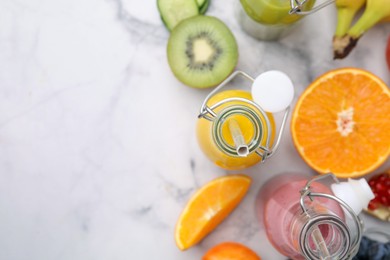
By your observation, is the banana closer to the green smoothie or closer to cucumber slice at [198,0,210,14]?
the green smoothie

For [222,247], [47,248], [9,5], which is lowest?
[47,248]

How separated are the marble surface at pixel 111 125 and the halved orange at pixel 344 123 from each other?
7 centimetres

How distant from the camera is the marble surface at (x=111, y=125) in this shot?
37.5 inches

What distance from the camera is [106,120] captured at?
0.96 meters

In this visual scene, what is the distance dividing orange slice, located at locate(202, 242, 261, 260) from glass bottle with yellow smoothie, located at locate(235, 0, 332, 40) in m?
0.38

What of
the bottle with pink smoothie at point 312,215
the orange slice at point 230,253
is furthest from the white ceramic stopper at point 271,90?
the orange slice at point 230,253

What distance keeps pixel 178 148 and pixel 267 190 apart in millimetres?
178

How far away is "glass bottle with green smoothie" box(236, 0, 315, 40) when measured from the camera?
2.50ft

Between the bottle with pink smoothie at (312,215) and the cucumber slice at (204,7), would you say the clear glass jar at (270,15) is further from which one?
the bottle with pink smoothie at (312,215)

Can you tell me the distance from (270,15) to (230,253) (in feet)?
1.30

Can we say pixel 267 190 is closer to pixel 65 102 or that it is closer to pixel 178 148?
pixel 178 148

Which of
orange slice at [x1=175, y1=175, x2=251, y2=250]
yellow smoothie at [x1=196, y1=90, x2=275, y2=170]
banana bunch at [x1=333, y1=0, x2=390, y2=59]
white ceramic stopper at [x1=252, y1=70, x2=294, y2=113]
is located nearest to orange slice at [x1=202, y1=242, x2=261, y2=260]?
orange slice at [x1=175, y1=175, x2=251, y2=250]

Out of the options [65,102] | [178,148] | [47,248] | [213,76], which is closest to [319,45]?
[213,76]

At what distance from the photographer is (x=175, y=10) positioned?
92 centimetres
